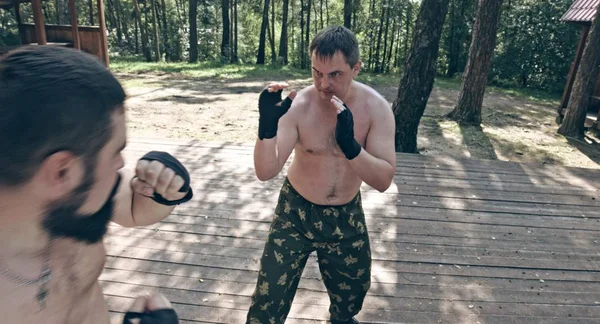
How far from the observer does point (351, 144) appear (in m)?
2.14

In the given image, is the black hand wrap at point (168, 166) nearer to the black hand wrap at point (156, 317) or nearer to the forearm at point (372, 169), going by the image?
the black hand wrap at point (156, 317)

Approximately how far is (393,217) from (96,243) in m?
3.22

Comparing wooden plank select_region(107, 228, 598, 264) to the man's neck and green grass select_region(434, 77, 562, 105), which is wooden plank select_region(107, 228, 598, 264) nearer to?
the man's neck

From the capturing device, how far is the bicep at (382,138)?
2.35m

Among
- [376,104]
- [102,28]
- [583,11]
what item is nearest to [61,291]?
[376,104]

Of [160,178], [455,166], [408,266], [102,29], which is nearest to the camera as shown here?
[160,178]

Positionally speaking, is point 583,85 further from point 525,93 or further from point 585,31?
point 525,93

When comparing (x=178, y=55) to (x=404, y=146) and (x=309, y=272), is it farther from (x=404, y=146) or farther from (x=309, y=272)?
(x=309, y=272)

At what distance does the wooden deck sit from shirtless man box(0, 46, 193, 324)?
1675 millimetres

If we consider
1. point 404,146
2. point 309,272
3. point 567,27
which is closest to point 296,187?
point 309,272

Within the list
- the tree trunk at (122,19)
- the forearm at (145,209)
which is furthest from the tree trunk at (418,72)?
the tree trunk at (122,19)

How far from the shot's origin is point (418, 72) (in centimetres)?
582

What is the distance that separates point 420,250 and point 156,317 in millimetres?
2727

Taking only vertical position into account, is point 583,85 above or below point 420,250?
above
